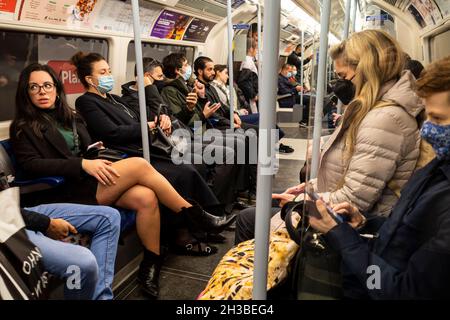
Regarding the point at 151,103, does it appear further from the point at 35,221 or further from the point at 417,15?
the point at 417,15

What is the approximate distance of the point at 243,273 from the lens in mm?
1355

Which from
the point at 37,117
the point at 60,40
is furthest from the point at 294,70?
the point at 37,117

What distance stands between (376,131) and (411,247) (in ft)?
1.97

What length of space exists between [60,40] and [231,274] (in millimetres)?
3214

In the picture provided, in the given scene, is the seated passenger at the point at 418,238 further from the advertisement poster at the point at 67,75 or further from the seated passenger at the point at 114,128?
the advertisement poster at the point at 67,75

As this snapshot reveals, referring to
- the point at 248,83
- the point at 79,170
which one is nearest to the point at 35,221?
the point at 79,170

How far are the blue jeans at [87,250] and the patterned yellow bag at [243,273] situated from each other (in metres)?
0.77

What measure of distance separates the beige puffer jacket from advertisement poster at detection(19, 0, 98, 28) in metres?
2.82

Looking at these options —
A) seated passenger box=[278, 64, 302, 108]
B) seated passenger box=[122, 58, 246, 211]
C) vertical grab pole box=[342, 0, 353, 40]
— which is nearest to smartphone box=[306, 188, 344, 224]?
vertical grab pole box=[342, 0, 353, 40]

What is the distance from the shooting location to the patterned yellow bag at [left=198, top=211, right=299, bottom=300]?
1.25m

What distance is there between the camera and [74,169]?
239cm

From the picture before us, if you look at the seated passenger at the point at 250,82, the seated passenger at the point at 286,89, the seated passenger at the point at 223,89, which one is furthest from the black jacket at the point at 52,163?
the seated passenger at the point at 286,89

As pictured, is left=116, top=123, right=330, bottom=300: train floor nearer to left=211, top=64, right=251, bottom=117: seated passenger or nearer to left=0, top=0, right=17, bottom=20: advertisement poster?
left=0, top=0, right=17, bottom=20: advertisement poster

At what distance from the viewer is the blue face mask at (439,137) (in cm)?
96
